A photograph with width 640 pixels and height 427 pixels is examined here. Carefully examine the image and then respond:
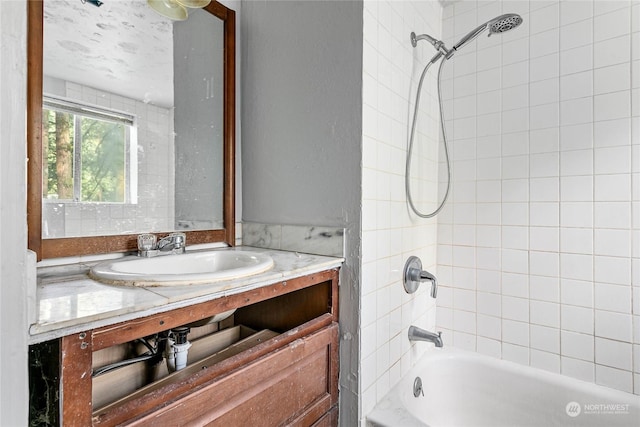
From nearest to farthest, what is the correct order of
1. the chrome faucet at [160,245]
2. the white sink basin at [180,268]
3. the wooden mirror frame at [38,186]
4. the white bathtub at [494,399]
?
1. the white sink basin at [180,268]
2. the wooden mirror frame at [38,186]
3. the chrome faucet at [160,245]
4. the white bathtub at [494,399]

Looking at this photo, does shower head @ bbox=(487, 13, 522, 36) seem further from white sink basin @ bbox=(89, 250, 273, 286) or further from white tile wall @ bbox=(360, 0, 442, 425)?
white sink basin @ bbox=(89, 250, 273, 286)

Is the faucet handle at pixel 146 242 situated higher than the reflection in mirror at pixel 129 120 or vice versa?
the reflection in mirror at pixel 129 120

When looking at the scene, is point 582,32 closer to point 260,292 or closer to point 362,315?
point 362,315

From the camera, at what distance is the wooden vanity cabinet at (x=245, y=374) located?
1.87 feet

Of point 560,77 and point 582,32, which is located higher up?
point 582,32

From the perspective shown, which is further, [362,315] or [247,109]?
[247,109]

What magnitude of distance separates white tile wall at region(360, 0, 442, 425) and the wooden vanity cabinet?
0.16 m

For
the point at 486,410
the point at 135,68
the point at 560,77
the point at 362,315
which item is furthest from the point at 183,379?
the point at 560,77

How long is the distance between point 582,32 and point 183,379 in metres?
2.02

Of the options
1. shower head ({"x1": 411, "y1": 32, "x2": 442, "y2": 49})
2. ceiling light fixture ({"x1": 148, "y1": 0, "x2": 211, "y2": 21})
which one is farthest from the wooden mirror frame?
shower head ({"x1": 411, "y1": 32, "x2": 442, "y2": 49})

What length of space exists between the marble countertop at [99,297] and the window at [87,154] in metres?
0.24

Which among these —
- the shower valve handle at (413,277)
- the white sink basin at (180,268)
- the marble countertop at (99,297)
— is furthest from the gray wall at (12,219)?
the shower valve handle at (413,277)

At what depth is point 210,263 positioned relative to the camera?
3.92ft

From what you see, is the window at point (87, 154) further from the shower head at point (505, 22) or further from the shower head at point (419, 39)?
the shower head at point (505, 22)
